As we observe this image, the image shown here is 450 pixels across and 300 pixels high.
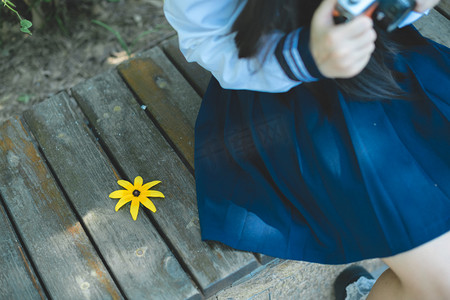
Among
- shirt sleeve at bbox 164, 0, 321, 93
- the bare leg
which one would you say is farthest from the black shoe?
shirt sleeve at bbox 164, 0, 321, 93

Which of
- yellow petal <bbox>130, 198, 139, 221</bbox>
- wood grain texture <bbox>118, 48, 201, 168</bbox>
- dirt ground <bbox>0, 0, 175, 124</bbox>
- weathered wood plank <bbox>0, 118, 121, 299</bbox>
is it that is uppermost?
wood grain texture <bbox>118, 48, 201, 168</bbox>

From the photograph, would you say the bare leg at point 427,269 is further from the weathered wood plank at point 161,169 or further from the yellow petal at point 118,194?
the yellow petal at point 118,194

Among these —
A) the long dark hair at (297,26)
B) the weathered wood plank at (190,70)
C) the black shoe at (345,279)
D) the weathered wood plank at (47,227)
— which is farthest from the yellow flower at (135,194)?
the black shoe at (345,279)

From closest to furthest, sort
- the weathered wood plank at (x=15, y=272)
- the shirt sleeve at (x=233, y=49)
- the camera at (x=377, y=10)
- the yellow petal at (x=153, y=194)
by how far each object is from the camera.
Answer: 1. the camera at (x=377, y=10)
2. the shirt sleeve at (x=233, y=49)
3. the weathered wood plank at (x=15, y=272)
4. the yellow petal at (x=153, y=194)

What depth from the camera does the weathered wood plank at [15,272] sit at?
1.19m

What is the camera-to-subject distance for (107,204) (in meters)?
1.31

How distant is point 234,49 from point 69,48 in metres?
1.36

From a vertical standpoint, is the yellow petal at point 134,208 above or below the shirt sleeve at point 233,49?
below

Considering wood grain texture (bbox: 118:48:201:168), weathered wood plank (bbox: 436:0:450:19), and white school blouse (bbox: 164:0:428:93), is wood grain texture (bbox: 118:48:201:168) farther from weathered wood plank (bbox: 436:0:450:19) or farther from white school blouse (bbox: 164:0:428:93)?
weathered wood plank (bbox: 436:0:450:19)

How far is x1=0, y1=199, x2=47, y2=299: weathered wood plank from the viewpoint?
46.9 inches

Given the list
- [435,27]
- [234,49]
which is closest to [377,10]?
[234,49]

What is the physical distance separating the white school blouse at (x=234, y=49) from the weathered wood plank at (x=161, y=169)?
367 mm

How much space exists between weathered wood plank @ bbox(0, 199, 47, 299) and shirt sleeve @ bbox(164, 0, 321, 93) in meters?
0.70

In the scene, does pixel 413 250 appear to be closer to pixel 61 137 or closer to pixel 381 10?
pixel 381 10
